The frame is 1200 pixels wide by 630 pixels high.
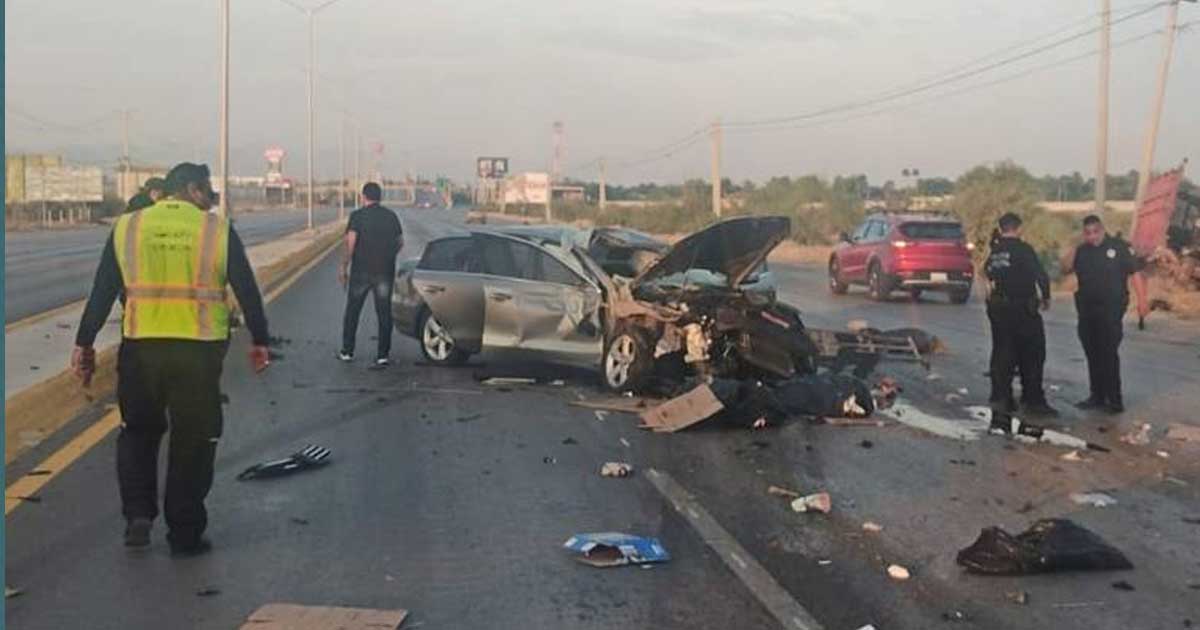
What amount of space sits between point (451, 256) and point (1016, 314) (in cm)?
613

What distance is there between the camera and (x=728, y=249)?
41.5ft

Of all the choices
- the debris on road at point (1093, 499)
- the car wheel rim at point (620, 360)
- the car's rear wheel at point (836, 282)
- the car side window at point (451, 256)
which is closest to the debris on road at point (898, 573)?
the debris on road at point (1093, 499)

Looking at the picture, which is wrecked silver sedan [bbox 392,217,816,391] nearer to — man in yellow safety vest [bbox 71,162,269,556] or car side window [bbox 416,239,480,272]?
car side window [bbox 416,239,480,272]

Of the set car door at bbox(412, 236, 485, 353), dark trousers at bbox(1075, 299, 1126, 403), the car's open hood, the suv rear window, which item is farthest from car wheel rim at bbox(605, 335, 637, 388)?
the suv rear window

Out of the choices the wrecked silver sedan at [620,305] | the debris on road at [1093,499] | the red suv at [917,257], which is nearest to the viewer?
the debris on road at [1093,499]

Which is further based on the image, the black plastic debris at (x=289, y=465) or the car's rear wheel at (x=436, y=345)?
the car's rear wheel at (x=436, y=345)

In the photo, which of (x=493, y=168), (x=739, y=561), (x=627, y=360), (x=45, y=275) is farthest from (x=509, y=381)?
(x=493, y=168)

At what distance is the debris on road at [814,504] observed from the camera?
7902mm

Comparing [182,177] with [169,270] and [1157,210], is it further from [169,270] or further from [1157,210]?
[1157,210]

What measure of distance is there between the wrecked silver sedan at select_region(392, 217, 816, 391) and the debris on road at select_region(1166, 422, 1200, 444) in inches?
123

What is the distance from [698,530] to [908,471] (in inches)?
97.4

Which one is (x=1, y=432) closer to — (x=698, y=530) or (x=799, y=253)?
(x=698, y=530)

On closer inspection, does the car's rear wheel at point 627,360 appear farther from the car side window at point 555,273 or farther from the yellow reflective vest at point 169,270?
the yellow reflective vest at point 169,270

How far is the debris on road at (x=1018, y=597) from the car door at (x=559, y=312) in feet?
23.4
